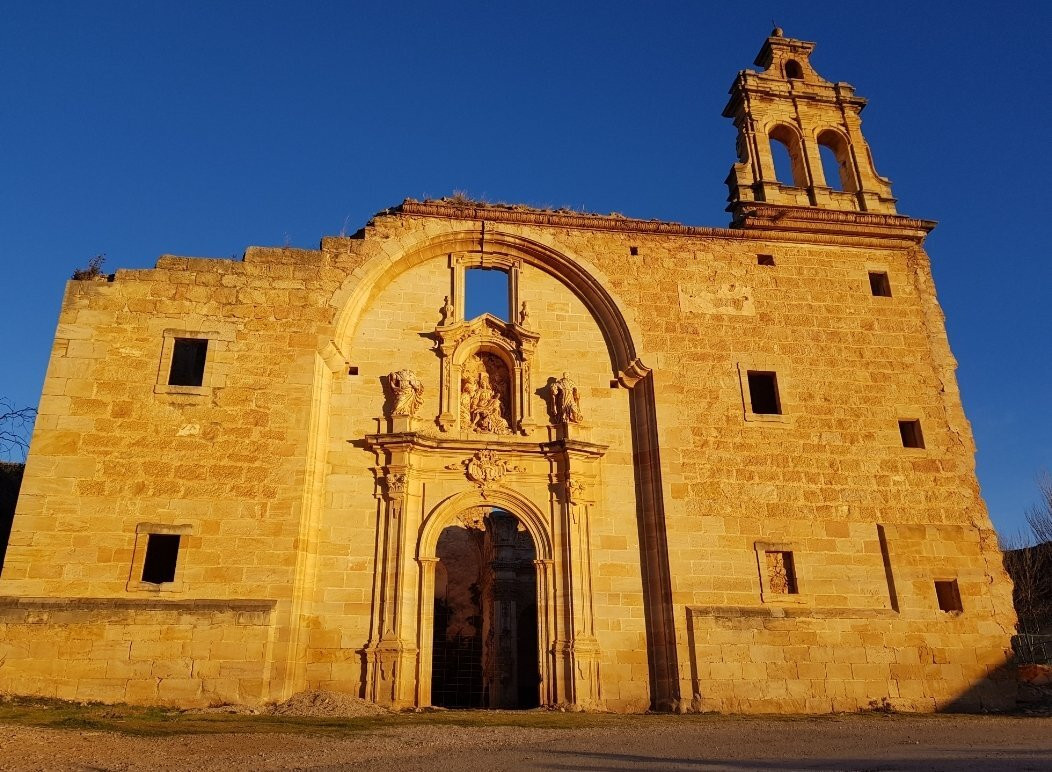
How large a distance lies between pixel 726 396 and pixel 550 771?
858cm

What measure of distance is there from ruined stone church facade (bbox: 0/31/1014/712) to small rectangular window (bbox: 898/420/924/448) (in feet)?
0.12

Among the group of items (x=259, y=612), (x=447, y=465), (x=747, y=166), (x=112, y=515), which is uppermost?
(x=747, y=166)

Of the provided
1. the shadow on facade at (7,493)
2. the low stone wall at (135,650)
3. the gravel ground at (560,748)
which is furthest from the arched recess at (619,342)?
the shadow on facade at (7,493)

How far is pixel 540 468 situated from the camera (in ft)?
40.8

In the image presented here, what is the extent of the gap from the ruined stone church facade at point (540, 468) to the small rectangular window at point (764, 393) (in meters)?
0.05

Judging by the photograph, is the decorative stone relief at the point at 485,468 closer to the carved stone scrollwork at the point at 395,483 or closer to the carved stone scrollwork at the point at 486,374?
the carved stone scrollwork at the point at 486,374

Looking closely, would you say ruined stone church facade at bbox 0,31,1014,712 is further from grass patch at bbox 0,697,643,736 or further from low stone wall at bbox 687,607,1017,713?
grass patch at bbox 0,697,643,736

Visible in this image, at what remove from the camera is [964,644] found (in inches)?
463

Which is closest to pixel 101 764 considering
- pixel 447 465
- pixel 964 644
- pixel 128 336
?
pixel 447 465

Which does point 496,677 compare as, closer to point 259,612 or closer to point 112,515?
point 259,612

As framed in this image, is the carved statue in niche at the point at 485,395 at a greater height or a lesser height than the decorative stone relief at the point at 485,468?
greater

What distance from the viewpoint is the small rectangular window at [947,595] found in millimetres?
12148

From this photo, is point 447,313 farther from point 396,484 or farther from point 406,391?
point 396,484

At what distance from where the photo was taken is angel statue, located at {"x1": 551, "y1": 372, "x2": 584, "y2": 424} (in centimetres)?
1268
